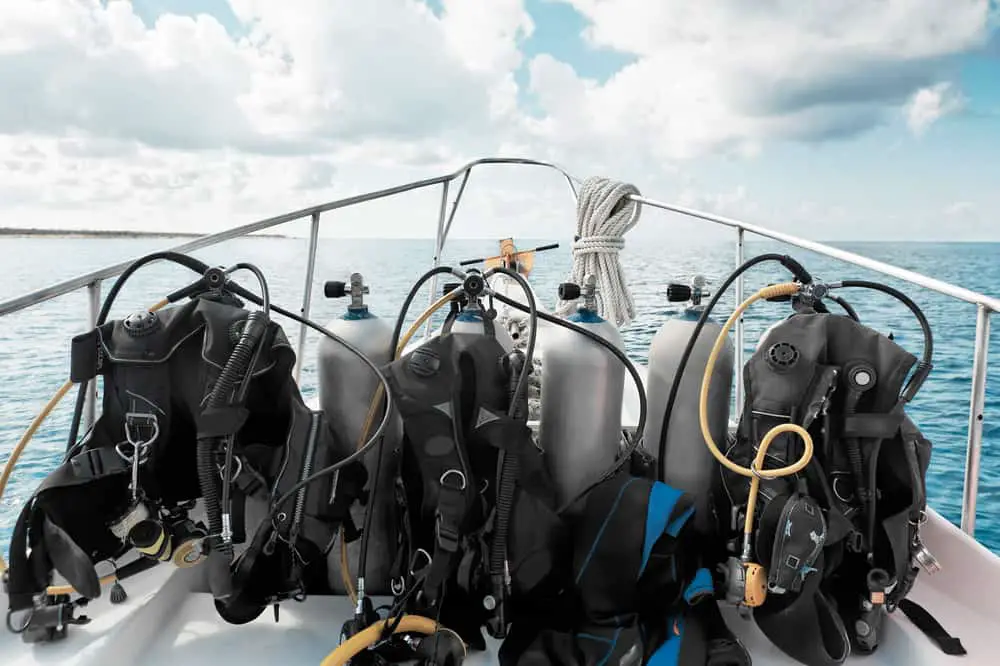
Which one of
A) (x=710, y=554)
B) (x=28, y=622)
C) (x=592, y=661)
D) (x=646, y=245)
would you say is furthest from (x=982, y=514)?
(x=646, y=245)

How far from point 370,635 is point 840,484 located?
94 centimetres

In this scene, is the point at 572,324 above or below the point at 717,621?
above

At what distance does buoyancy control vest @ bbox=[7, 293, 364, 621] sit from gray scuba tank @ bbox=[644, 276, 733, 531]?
0.72m

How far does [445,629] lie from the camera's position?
1.23 meters

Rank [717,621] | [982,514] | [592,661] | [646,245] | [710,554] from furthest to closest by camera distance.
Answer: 1. [646,245]
2. [982,514]
3. [710,554]
4. [717,621]
5. [592,661]

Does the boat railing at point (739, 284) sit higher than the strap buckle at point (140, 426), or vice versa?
the boat railing at point (739, 284)

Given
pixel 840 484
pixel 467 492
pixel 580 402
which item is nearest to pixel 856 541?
pixel 840 484

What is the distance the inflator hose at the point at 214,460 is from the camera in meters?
1.18

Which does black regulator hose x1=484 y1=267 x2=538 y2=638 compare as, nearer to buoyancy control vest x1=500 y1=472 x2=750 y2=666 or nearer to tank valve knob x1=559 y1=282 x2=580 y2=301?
buoyancy control vest x1=500 y1=472 x2=750 y2=666

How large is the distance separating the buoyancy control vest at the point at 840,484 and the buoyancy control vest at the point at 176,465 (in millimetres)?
861

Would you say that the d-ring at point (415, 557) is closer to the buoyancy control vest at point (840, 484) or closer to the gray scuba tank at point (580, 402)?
the gray scuba tank at point (580, 402)

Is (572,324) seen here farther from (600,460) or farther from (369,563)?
(369,563)

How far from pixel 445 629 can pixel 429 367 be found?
50 cm

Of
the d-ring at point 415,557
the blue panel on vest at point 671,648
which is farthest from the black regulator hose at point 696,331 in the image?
the d-ring at point 415,557
